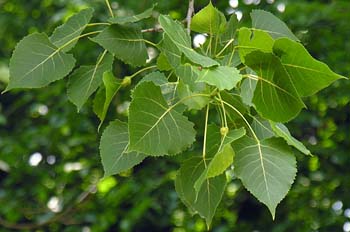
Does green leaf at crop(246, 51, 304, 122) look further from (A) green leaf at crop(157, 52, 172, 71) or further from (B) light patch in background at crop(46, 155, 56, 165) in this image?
(B) light patch in background at crop(46, 155, 56, 165)

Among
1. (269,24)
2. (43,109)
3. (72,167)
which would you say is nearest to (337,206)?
(72,167)

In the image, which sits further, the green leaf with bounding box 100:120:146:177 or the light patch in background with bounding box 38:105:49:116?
the light patch in background with bounding box 38:105:49:116

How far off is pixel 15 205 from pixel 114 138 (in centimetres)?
201

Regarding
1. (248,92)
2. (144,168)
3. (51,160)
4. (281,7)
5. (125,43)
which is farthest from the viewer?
(51,160)

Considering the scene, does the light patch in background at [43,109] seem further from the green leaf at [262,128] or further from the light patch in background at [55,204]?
the green leaf at [262,128]

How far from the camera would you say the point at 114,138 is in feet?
3.50

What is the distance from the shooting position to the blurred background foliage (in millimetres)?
2688

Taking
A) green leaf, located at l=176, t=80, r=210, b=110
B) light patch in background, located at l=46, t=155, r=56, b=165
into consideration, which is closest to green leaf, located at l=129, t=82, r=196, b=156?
green leaf, located at l=176, t=80, r=210, b=110

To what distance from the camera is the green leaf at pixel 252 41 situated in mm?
927

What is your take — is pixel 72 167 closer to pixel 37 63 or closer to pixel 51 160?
pixel 51 160

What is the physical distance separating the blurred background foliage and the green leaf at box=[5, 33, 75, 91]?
4.40ft

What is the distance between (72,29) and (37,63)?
0.08m

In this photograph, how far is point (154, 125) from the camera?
96 centimetres

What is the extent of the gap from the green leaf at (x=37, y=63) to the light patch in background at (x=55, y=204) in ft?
6.03
